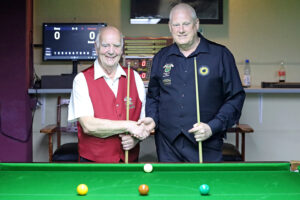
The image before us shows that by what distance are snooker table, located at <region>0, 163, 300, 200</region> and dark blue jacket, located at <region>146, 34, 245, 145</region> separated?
54 centimetres

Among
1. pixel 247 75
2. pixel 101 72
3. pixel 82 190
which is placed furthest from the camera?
pixel 247 75

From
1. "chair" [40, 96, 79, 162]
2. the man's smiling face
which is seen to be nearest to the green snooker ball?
the man's smiling face

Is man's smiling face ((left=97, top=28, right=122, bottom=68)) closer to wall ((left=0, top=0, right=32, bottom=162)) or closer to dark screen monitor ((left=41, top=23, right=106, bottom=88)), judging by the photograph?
dark screen monitor ((left=41, top=23, right=106, bottom=88))

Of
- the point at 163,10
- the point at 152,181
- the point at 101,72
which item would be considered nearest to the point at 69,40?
the point at 163,10

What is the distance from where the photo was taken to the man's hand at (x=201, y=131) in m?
2.24

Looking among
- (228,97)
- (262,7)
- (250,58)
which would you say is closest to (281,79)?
(250,58)

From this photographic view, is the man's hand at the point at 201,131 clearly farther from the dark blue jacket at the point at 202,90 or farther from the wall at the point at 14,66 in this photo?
the wall at the point at 14,66

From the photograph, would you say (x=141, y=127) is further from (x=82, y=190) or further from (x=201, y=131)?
(x=82, y=190)

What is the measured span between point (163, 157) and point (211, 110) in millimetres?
412

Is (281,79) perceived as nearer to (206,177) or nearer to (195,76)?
(195,76)

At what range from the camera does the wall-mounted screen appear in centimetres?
414

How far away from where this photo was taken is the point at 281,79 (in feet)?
13.8

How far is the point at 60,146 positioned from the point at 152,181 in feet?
7.06

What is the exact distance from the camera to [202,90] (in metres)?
2.41
